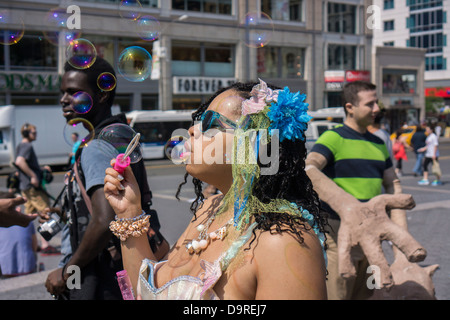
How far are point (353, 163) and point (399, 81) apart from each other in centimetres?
4052

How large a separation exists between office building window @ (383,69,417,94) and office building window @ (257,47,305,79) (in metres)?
9.55

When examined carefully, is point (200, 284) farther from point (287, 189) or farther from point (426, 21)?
point (426, 21)

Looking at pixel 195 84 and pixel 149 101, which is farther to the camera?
pixel 195 84

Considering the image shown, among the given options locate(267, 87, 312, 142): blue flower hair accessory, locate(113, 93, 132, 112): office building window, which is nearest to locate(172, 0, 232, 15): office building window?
locate(113, 93, 132, 112): office building window

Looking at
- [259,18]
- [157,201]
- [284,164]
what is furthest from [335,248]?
[157,201]

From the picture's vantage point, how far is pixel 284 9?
101 feet

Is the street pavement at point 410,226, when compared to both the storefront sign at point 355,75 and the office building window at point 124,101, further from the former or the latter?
the storefront sign at point 355,75

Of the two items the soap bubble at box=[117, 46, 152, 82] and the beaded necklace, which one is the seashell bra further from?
the soap bubble at box=[117, 46, 152, 82]

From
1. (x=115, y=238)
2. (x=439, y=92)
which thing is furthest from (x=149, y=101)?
(x=439, y=92)

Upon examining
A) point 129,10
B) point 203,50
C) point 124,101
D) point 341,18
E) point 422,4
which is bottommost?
point 129,10

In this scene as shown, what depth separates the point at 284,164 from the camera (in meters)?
1.73

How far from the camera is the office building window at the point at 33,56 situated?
79.9 feet

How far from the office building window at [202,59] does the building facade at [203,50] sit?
6 cm
